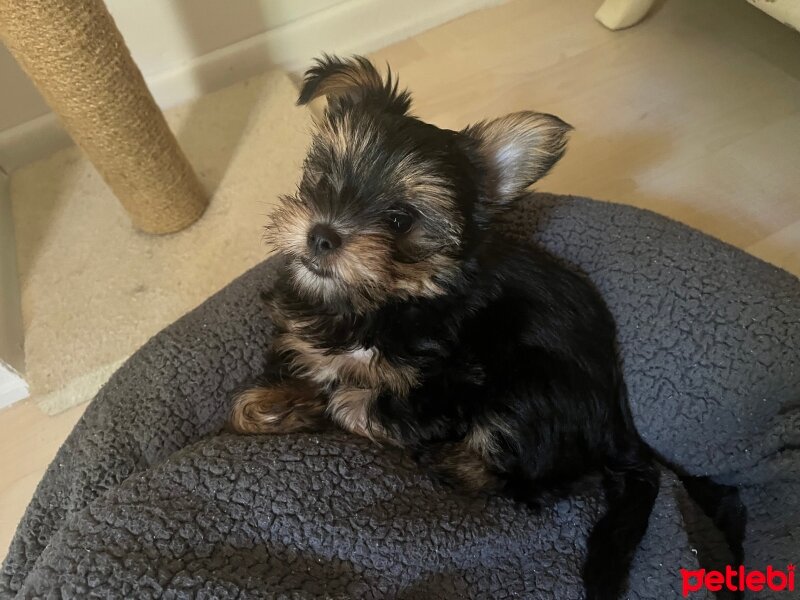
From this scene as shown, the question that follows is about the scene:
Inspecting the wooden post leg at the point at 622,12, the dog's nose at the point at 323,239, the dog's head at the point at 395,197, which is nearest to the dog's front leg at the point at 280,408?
the dog's head at the point at 395,197

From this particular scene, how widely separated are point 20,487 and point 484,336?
4.98 ft

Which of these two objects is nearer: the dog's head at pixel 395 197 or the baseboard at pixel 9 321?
the dog's head at pixel 395 197

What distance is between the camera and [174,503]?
1.51 metres

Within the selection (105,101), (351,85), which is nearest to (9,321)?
(105,101)

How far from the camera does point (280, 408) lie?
1.78 m

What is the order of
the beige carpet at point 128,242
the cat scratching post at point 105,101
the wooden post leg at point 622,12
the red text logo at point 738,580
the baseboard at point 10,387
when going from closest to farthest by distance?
the red text logo at point 738,580 → the cat scratching post at point 105,101 → the baseboard at point 10,387 → the beige carpet at point 128,242 → the wooden post leg at point 622,12

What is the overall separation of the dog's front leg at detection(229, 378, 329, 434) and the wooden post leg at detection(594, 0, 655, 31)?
2322 mm

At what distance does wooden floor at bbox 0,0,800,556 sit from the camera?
245 centimetres

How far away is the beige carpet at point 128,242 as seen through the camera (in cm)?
243

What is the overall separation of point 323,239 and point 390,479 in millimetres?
608

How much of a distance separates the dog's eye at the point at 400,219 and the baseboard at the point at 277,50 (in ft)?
6.47

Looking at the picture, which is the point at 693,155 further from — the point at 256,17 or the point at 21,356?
the point at 21,356

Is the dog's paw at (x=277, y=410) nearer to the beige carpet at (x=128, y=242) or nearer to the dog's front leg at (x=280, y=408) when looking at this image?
the dog's front leg at (x=280, y=408)

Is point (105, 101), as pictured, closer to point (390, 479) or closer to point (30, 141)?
point (30, 141)
